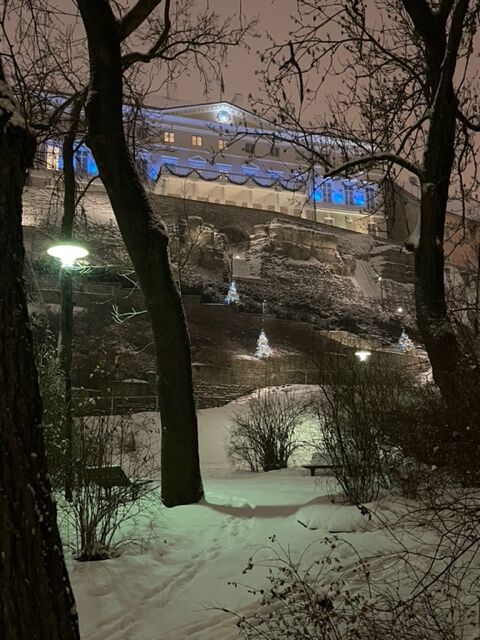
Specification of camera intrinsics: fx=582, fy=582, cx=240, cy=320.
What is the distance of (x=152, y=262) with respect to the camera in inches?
296

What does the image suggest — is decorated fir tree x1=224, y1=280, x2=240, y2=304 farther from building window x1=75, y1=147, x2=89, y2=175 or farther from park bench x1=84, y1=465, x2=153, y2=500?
park bench x1=84, y1=465, x2=153, y2=500

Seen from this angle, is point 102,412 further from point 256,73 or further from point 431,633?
point 256,73

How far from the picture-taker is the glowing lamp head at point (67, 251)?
7.59m

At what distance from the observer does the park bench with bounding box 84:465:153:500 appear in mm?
5629

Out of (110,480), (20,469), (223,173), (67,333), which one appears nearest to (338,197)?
(223,173)

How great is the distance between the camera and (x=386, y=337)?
41688mm

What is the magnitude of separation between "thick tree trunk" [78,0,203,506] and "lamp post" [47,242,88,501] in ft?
2.57

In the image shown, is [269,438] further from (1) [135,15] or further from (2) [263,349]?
(2) [263,349]

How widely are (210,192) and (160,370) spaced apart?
53.1 meters

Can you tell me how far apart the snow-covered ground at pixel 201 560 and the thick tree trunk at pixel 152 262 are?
1.78ft

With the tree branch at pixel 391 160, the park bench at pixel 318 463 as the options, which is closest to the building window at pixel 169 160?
the park bench at pixel 318 463

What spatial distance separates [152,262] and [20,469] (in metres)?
5.47

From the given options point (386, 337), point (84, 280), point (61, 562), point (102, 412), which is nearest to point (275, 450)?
point (102, 412)

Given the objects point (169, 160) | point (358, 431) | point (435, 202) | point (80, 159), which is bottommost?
point (358, 431)
